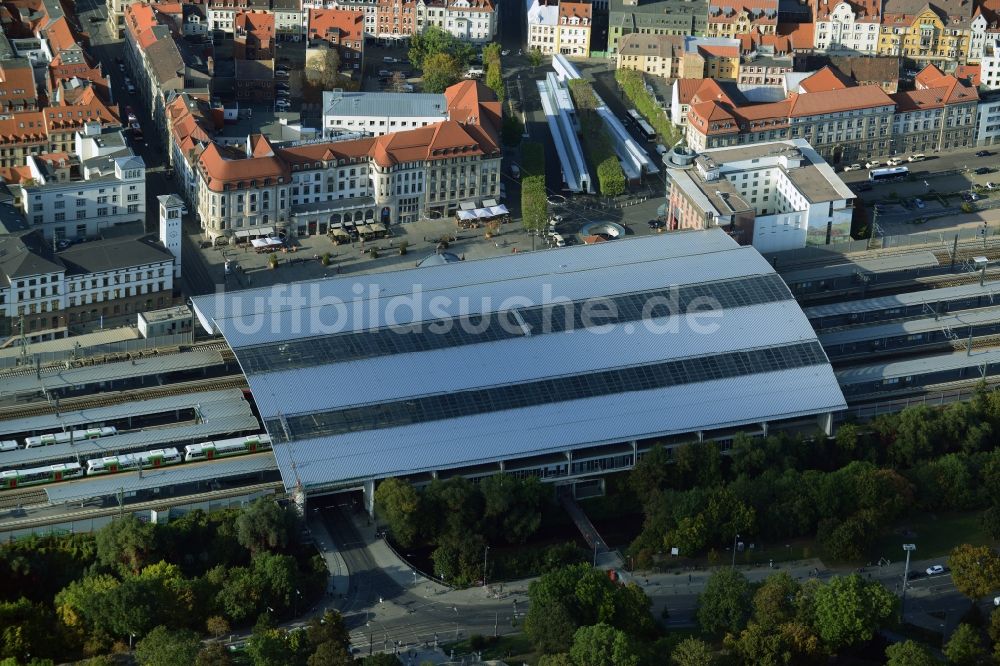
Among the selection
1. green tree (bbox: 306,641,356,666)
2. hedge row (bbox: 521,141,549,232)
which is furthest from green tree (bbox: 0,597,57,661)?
hedge row (bbox: 521,141,549,232)

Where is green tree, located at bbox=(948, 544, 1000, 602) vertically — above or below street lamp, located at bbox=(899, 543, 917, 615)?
above

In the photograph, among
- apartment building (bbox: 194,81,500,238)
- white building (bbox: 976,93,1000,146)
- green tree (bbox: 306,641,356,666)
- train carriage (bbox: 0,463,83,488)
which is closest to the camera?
green tree (bbox: 306,641,356,666)

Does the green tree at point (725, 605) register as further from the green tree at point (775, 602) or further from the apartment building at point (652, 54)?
the apartment building at point (652, 54)

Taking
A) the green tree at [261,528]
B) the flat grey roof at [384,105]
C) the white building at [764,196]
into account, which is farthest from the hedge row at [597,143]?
the green tree at [261,528]

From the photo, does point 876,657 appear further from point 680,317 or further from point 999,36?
point 999,36

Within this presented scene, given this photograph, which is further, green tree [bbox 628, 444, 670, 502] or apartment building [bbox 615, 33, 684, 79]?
apartment building [bbox 615, 33, 684, 79]

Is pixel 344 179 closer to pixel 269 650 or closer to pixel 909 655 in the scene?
pixel 269 650

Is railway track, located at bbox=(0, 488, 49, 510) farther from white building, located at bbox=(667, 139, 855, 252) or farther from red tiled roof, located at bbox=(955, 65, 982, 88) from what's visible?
red tiled roof, located at bbox=(955, 65, 982, 88)

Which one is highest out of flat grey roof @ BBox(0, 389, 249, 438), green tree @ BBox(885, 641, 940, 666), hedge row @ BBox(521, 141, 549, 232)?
hedge row @ BBox(521, 141, 549, 232)
